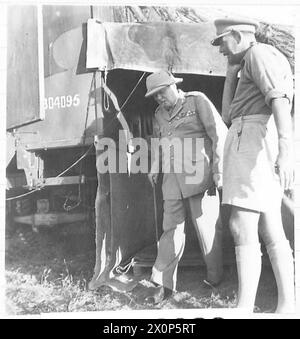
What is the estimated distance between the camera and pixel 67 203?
15.5ft

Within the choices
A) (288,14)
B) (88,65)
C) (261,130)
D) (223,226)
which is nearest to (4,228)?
(88,65)

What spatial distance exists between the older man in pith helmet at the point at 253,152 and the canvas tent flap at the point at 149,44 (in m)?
0.26

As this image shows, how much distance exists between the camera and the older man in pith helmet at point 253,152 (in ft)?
13.0

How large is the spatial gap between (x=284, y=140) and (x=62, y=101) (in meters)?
1.96

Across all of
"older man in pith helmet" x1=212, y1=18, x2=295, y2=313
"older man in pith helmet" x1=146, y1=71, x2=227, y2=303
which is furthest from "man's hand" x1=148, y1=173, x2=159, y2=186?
"older man in pith helmet" x1=212, y1=18, x2=295, y2=313

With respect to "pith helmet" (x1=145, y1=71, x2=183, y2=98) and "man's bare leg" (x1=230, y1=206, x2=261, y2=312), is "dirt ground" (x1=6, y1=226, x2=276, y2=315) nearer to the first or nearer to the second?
"man's bare leg" (x1=230, y1=206, x2=261, y2=312)

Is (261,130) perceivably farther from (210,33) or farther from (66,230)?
(66,230)

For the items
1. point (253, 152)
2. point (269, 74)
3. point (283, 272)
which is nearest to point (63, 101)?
point (253, 152)

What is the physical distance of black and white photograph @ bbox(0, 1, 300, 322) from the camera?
14.5 ft

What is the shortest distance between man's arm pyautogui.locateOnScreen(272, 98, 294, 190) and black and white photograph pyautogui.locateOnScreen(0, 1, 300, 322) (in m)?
0.41

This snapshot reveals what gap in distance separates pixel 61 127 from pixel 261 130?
1.70m

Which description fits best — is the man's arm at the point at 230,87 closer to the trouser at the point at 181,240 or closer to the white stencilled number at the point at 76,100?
the trouser at the point at 181,240
